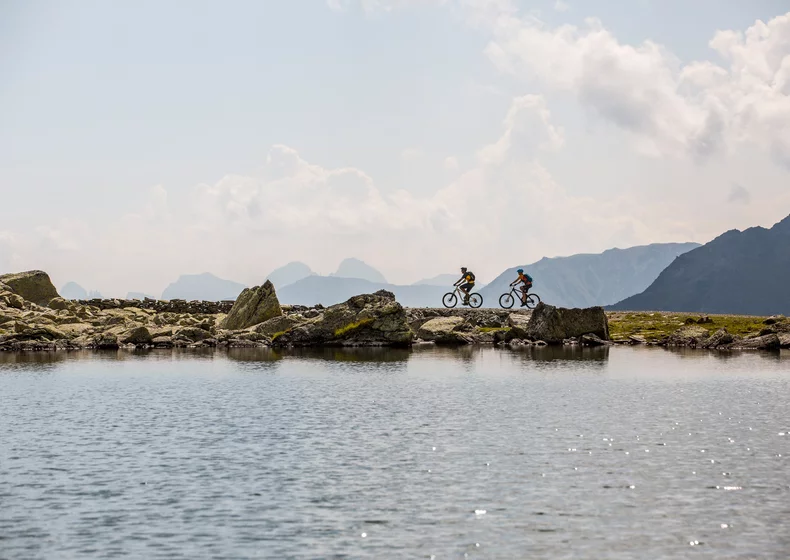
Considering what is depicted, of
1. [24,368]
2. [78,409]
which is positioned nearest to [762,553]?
[78,409]

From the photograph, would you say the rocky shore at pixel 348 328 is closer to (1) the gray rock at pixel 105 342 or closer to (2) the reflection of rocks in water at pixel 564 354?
(1) the gray rock at pixel 105 342

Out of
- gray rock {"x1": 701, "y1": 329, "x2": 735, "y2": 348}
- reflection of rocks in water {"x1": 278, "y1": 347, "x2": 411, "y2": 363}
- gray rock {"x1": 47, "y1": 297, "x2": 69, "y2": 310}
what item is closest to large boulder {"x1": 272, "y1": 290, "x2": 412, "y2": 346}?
reflection of rocks in water {"x1": 278, "y1": 347, "x2": 411, "y2": 363}

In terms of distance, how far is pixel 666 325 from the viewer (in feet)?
345

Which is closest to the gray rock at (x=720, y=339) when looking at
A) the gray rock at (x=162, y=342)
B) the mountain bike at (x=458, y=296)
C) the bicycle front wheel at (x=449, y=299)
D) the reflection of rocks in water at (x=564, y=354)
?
the reflection of rocks in water at (x=564, y=354)

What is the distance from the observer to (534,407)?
41156mm

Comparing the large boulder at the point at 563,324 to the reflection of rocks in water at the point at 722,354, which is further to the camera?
the large boulder at the point at 563,324

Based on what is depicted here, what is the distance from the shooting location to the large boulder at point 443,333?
9438 cm

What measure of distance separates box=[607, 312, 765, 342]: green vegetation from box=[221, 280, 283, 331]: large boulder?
138 ft

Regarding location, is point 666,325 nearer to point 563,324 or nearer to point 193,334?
point 563,324

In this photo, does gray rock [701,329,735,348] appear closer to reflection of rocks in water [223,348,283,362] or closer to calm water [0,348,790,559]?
calm water [0,348,790,559]

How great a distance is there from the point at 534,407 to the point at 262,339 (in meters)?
52.5

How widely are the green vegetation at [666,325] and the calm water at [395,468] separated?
4526cm

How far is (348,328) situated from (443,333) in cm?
1400

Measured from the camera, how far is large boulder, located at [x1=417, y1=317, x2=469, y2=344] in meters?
94.4
